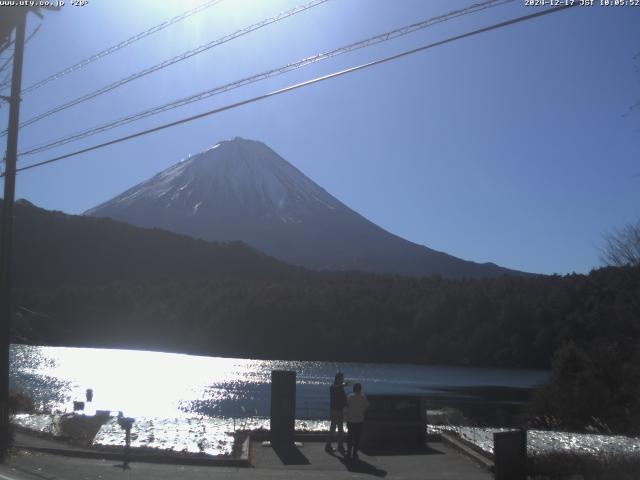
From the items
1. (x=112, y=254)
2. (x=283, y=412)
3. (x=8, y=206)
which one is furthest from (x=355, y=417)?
(x=112, y=254)

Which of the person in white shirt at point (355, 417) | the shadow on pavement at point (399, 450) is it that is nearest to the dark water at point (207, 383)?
the shadow on pavement at point (399, 450)

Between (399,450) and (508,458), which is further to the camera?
(399,450)

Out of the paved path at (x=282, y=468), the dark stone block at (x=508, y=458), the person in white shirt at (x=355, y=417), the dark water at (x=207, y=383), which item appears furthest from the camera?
the dark water at (x=207, y=383)

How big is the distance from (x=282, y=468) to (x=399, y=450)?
8.58ft

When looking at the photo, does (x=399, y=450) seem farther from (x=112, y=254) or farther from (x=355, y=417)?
(x=112, y=254)

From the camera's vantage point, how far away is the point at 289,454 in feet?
44.8

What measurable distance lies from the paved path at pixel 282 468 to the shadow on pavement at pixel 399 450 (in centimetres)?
2

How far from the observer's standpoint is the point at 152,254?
136 metres

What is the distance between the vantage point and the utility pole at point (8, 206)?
15977mm

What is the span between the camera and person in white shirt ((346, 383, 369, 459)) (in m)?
12.9

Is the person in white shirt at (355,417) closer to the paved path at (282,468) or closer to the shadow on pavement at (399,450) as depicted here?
the paved path at (282,468)

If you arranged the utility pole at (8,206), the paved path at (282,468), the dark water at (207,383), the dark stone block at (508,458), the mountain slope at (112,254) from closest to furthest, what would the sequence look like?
the dark stone block at (508,458) → the paved path at (282,468) → the utility pole at (8,206) → the dark water at (207,383) → the mountain slope at (112,254)

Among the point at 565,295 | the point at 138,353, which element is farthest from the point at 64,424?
the point at 138,353

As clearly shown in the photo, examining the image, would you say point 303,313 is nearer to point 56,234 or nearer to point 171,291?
point 171,291
